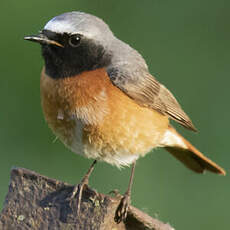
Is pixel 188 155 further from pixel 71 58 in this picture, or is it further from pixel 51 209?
pixel 51 209

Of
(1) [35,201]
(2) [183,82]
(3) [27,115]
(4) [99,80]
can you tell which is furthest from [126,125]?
(2) [183,82]

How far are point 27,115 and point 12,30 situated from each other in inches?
55.9

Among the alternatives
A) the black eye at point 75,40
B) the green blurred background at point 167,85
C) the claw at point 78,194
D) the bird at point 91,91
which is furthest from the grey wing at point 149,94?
the claw at point 78,194

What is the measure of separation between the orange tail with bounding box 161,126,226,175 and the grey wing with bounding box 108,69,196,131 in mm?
251

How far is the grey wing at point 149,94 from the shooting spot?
18.0ft

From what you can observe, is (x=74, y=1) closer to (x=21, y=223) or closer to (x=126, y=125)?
(x=126, y=125)

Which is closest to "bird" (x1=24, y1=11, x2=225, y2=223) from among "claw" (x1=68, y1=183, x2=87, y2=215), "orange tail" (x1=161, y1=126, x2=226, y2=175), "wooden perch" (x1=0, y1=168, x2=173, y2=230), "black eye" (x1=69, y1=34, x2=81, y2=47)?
"black eye" (x1=69, y1=34, x2=81, y2=47)

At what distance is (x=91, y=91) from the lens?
5297mm

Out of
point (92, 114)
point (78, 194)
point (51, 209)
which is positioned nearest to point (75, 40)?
point (92, 114)

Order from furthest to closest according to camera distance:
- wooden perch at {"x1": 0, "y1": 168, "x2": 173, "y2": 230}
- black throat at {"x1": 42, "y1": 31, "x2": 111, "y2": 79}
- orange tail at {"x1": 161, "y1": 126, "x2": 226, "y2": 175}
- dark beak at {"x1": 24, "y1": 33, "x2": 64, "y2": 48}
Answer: orange tail at {"x1": 161, "y1": 126, "x2": 226, "y2": 175}, black throat at {"x1": 42, "y1": 31, "x2": 111, "y2": 79}, dark beak at {"x1": 24, "y1": 33, "x2": 64, "y2": 48}, wooden perch at {"x1": 0, "y1": 168, "x2": 173, "y2": 230}

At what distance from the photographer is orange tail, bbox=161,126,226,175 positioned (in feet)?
21.5

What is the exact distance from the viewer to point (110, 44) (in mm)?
5555

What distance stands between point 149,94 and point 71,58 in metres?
0.96

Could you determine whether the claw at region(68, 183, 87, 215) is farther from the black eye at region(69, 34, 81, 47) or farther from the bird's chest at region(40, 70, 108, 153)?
the black eye at region(69, 34, 81, 47)
